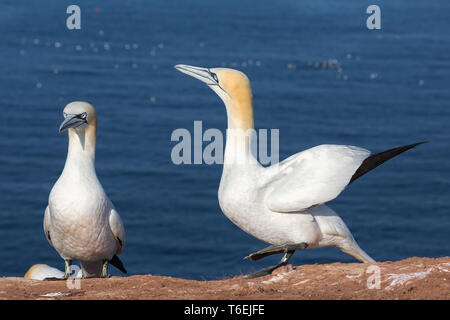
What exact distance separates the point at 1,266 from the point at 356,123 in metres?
17.3

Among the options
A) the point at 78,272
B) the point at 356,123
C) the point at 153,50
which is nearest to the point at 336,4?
the point at 153,50

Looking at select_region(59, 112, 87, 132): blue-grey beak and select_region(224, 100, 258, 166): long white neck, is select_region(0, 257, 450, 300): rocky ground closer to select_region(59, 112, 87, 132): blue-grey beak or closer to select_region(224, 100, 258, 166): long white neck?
select_region(224, 100, 258, 166): long white neck

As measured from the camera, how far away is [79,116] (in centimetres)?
1033

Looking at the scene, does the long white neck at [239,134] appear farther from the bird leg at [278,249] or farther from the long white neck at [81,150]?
the long white neck at [81,150]

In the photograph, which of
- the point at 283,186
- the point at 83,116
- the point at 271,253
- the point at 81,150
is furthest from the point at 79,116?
the point at 271,253

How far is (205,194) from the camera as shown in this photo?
34750 mm

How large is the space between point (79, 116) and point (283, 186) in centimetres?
266

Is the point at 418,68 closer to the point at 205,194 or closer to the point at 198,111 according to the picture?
the point at 198,111

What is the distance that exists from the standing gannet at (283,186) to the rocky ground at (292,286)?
354 millimetres

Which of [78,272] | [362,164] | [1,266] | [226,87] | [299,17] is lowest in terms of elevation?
[1,266]

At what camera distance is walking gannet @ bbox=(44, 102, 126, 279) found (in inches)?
390

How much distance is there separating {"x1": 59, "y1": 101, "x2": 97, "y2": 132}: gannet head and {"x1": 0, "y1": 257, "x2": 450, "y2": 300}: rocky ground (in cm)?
190

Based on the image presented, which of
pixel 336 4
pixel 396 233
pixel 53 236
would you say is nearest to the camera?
pixel 53 236

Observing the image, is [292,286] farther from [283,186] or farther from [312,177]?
[312,177]
